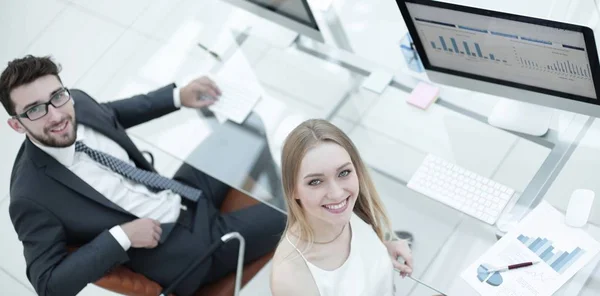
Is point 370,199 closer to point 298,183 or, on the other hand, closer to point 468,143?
point 298,183

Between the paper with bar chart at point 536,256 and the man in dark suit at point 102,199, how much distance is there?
0.89 meters

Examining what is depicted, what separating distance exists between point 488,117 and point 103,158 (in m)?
1.40

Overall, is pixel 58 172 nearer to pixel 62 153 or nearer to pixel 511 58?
pixel 62 153

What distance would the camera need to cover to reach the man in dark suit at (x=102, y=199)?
2.69 metres

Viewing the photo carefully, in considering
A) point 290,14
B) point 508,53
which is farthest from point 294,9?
point 508,53

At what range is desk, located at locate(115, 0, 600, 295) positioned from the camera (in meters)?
2.54

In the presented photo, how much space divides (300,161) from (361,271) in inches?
17.1

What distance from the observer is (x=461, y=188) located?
261cm

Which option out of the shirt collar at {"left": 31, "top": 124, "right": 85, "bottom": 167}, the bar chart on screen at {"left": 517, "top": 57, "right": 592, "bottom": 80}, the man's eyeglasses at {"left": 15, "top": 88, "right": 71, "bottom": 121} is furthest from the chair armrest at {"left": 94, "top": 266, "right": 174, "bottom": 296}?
the bar chart on screen at {"left": 517, "top": 57, "right": 592, "bottom": 80}

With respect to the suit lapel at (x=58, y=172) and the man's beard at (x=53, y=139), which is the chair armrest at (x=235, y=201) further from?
the man's beard at (x=53, y=139)

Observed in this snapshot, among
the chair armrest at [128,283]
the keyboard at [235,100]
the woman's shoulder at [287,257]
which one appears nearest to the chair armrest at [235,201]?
the keyboard at [235,100]

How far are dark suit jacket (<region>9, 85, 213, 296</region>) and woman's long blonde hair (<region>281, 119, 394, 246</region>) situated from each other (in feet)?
2.30

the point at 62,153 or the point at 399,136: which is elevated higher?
the point at 399,136

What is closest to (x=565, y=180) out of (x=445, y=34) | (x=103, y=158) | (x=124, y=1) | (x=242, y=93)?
(x=445, y=34)
